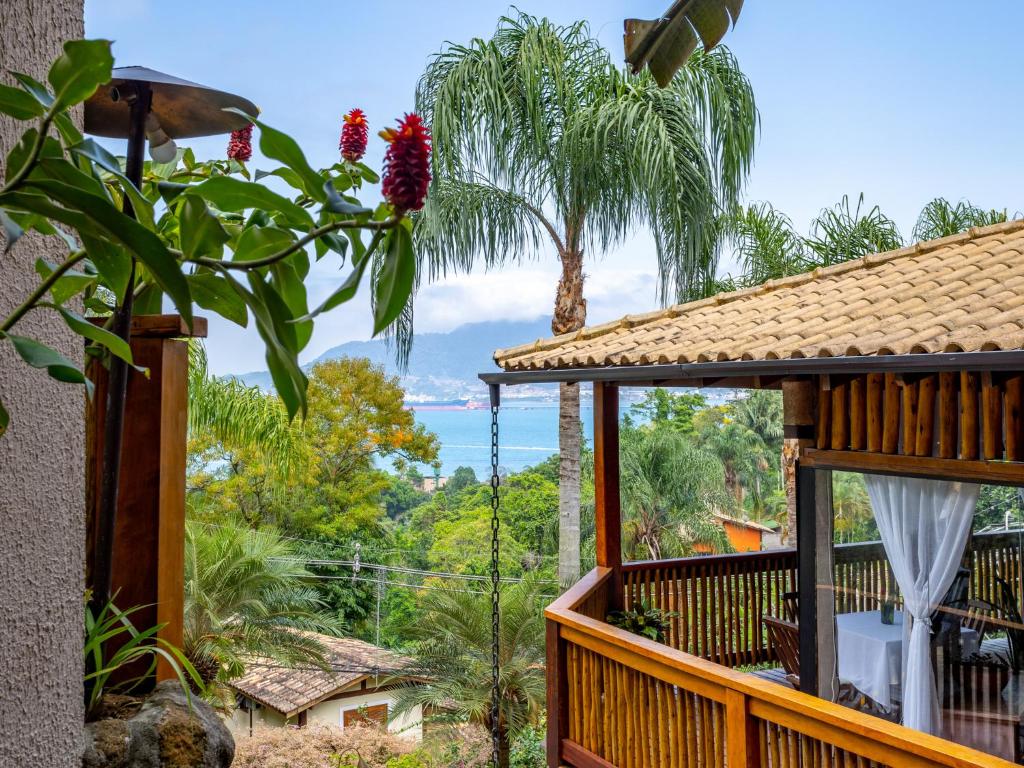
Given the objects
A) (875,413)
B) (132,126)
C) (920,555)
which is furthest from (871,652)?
(132,126)

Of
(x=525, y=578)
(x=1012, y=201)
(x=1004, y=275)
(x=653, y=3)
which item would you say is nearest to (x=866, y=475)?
(x=1004, y=275)

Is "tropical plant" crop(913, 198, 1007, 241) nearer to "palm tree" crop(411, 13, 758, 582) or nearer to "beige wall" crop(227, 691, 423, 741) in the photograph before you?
"palm tree" crop(411, 13, 758, 582)

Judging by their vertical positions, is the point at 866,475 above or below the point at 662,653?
above

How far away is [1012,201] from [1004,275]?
57871 millimetres

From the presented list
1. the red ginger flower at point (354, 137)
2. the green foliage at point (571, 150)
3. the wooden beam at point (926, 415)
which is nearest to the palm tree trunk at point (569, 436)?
the green foliage at point (571, 150)

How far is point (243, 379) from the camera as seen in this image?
52.6 feet

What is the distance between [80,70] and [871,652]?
16.0ft

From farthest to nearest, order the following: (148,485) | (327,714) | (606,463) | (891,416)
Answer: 1. (327,714)
2. (606,463)
3. (891,416)
4. (148,485)

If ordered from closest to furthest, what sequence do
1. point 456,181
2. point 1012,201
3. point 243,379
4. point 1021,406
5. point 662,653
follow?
point 1021,406, point 662,653, point 456,181, point 243,379, point 1012,201

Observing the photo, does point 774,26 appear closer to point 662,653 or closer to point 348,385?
point 348,385

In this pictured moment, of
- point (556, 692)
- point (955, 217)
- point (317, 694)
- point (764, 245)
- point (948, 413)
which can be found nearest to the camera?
point (948, 413)

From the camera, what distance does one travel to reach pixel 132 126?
5.62ft

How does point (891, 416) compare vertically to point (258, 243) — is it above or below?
below

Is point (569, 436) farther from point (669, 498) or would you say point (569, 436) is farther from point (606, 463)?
point (606, 463)
